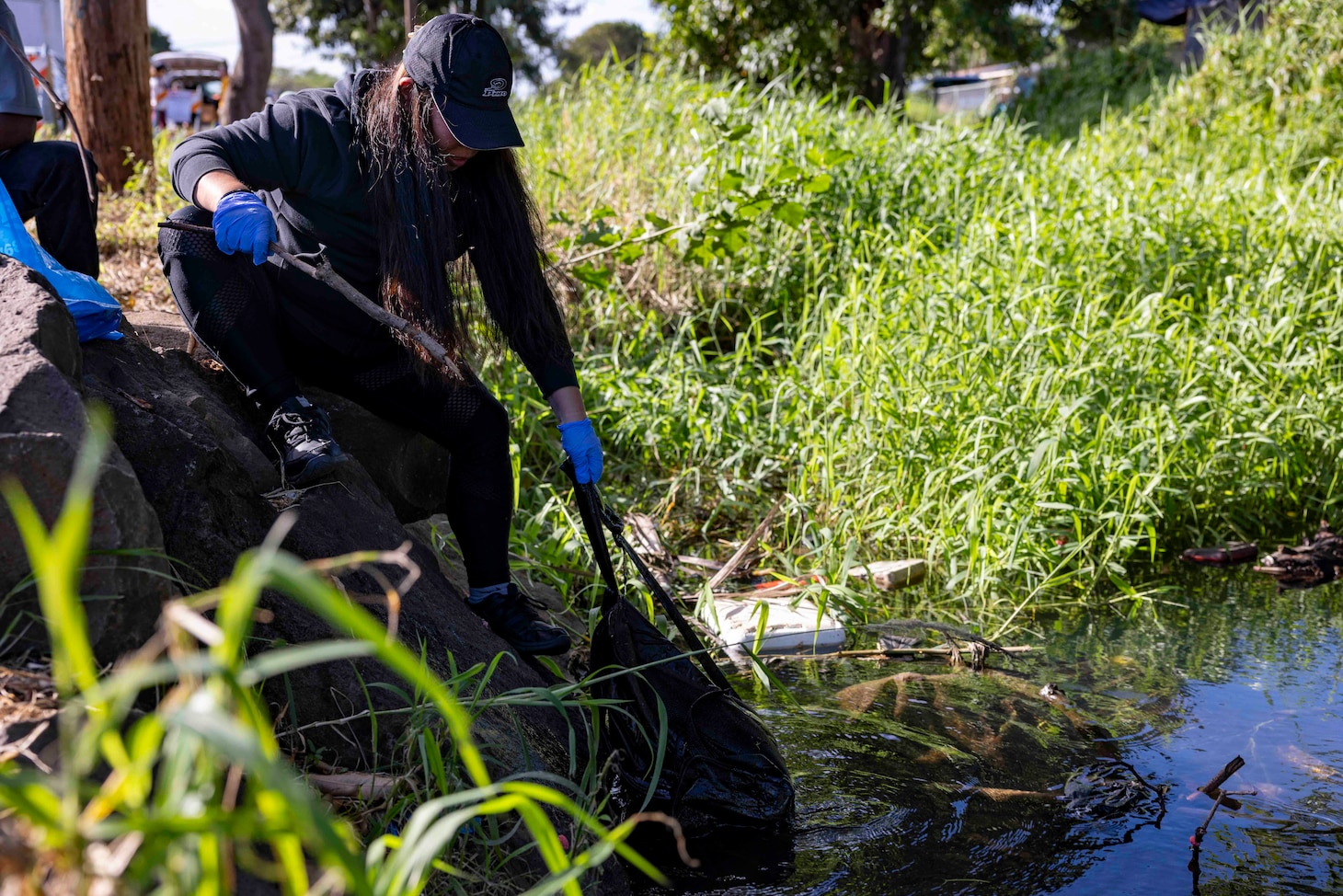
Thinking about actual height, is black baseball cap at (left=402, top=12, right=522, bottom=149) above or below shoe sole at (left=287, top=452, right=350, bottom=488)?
above

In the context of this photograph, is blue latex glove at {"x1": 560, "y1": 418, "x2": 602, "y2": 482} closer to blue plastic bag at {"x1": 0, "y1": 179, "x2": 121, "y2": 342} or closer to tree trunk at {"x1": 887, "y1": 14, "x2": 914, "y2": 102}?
blue plastic bag at {"x1": 0, "y1": 179, "x2": 121, "y2": 342}

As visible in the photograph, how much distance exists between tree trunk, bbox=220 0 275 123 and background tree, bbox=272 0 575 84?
13.3 metres

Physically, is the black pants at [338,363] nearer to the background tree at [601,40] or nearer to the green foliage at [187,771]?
the green foliage at [187,771]

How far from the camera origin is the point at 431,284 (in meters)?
2.79

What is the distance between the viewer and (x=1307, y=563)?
463cm

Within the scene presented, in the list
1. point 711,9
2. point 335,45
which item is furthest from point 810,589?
point 335,45

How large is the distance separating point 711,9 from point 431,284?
10347 mm

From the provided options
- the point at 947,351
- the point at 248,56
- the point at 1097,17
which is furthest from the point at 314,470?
the point at 1097,17

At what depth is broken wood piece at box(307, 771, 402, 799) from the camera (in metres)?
1.95

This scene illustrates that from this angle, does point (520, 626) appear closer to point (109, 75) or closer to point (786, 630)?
point (786, 630)

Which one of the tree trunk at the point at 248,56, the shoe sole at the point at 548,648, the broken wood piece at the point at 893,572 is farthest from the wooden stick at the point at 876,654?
the tree trunk at the point at 248,56

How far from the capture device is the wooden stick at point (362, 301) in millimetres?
2492

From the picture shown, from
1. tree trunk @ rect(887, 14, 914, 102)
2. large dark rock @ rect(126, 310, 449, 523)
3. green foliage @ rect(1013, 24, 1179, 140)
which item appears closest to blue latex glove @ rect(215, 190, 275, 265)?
large dark rock @ rect(126, 310, 449, 523)

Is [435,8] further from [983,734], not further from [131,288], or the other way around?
[983,734]
